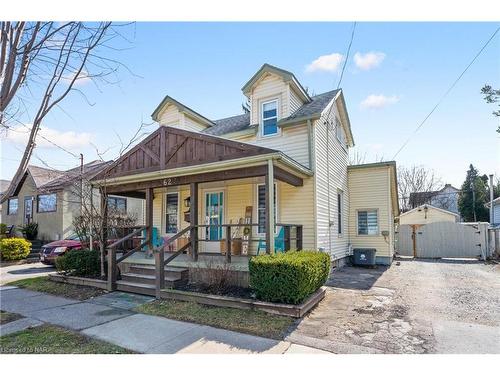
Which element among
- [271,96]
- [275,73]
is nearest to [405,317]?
[271,96]

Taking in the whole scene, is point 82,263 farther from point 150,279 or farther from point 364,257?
point 364,257

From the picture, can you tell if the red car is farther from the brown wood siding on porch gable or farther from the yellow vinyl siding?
the yellow vinyl siding

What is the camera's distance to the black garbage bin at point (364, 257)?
1300 cm

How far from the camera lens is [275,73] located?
35.7 feet

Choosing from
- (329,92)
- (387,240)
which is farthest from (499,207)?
(329,92)

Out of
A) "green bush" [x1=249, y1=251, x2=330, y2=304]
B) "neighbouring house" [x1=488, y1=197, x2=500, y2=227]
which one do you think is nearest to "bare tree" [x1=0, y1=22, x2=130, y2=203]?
"green bush" [x1=249, y1=251, x2=330, y2=304]

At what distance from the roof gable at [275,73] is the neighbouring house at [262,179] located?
35mm

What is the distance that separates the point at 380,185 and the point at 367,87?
5.82 meters

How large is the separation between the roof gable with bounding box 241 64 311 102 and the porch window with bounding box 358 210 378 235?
613cm

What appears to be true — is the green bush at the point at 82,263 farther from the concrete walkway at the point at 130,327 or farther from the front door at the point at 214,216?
the front door at the point at 214,216

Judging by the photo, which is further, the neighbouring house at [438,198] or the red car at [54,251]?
the neighbouring house at [438,198]

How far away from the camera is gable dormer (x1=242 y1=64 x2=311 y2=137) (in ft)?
35.6

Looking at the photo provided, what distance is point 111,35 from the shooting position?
453cm

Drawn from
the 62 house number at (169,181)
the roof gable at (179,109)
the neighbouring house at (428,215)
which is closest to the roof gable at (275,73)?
the roof gable at (179,109)
